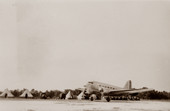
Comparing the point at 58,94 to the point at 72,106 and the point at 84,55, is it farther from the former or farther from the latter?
the point at 84,55

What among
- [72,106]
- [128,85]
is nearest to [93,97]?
[72,106]

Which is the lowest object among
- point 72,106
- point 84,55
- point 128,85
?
point 72,106

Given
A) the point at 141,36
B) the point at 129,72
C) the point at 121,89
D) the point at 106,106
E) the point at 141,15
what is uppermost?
the point at 141,15

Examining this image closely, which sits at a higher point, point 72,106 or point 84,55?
point 84,55

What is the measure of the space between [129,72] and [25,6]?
100 centimetres

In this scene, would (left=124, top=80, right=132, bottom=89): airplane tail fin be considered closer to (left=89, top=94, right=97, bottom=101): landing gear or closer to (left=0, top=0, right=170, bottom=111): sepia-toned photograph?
(left=0, top=0, right=170, bottom=111): sepia-toned photograph

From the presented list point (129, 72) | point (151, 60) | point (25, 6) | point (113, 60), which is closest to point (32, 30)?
point (25, 6)

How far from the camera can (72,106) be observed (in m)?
2.15

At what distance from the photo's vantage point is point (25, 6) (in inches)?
86.5

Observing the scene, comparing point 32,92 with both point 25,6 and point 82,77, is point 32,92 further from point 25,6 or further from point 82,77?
point 25,6

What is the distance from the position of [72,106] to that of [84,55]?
42 centimetres

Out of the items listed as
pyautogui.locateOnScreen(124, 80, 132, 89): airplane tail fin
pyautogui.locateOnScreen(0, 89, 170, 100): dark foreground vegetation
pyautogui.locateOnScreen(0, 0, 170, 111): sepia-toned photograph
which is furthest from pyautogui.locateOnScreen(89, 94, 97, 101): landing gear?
pyautogui.locateOnScreen(124, 80, 132, 89): airplane tail fin

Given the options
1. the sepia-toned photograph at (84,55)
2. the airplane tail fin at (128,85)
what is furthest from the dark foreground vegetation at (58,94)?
the airplane tail fin at (128,85)

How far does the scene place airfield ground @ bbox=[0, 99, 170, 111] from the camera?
2.15 metres
